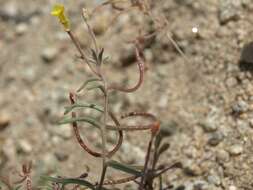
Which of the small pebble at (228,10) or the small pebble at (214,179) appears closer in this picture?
the small pebble at (214,179)

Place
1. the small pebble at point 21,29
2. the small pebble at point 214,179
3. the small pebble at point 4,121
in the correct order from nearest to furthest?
the small pebble at point 214,179 → the small pebble at point 4,121 → the small pebble at point 21,29

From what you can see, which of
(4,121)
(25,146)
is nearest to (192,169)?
(25,146)

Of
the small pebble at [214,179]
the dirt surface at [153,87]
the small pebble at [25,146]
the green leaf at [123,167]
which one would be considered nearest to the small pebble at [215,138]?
the dirt surface at [153,87]

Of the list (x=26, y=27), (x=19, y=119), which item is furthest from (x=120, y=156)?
Result: (x=26, y=27)

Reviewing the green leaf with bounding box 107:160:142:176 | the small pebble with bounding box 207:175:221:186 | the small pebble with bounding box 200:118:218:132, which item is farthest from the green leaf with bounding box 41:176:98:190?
the small pebble with bounding box 200:118:218:132

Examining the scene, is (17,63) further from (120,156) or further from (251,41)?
(251,41)

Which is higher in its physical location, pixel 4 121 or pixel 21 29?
pixel 21 29

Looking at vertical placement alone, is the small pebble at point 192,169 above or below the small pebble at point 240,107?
below

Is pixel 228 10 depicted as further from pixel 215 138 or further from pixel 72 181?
pixel 72 181

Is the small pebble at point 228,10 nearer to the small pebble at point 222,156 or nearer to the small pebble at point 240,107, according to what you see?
the small pebble at point 240,107
